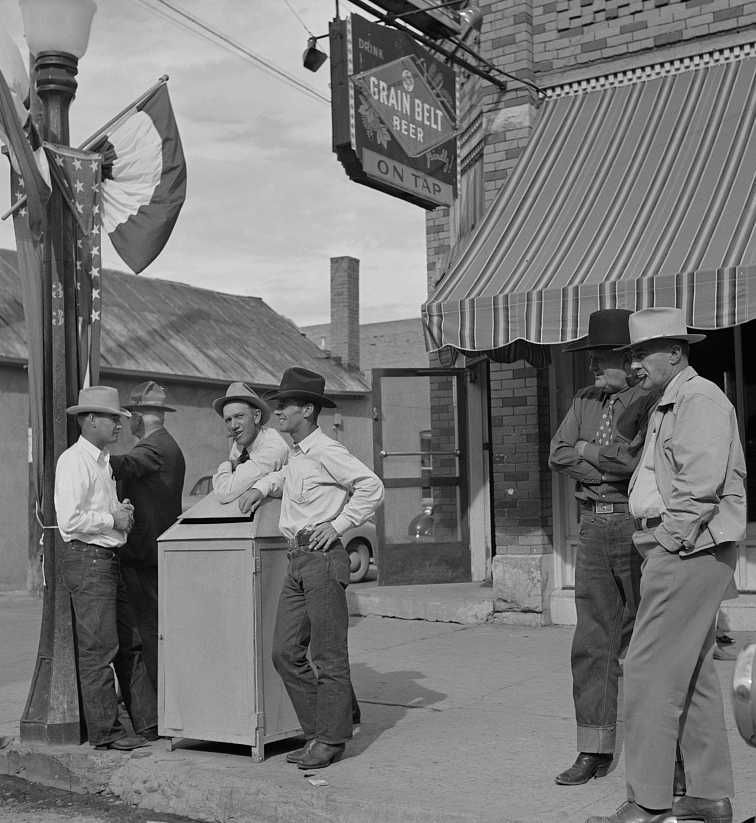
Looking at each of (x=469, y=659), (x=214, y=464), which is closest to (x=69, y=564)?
(x=469, y=659)

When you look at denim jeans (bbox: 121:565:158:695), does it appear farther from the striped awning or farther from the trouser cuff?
Result: the striped awning

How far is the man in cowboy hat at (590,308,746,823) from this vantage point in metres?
4.48

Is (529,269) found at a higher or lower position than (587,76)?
lower

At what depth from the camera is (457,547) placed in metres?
12.0

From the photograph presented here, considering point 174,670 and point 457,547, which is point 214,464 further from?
point 174,670

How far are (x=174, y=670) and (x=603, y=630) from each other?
2268 millimetres

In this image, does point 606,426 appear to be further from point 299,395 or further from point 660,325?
point 299,395

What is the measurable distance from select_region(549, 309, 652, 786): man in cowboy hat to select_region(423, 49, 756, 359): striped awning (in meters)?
2.49

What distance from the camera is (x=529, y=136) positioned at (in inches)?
408

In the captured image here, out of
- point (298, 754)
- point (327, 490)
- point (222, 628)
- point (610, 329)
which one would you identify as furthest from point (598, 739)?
point (222, 628)

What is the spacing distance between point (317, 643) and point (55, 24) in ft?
12.7

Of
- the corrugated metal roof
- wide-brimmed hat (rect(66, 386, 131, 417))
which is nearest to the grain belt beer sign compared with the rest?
wide-brimmed hat (rect(66, 386, 131, 417))

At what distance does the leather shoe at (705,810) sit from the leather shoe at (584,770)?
0.72m

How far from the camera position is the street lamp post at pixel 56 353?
652 centimetres
